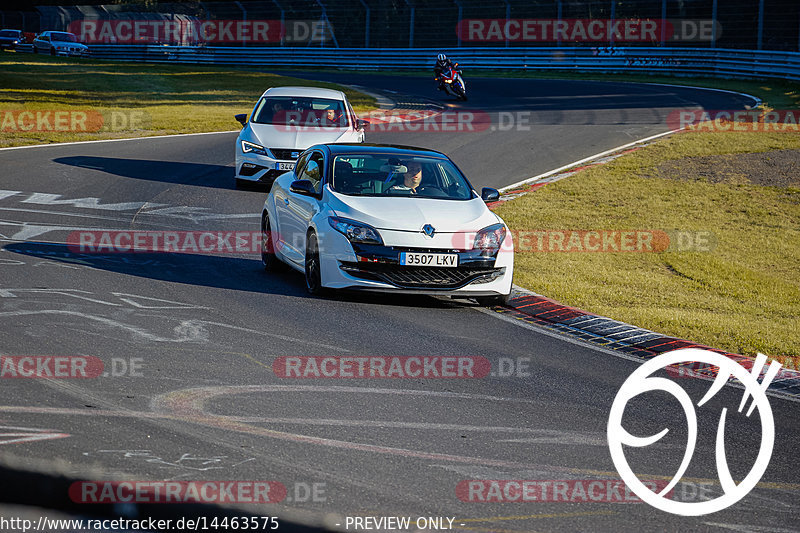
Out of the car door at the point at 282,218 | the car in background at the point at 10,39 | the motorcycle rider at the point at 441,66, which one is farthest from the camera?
the car in background at the point at 10,39

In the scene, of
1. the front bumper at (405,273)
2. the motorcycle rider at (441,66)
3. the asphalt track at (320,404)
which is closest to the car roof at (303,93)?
the asphalt track at (320,404)

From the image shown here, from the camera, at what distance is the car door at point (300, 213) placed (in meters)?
11.1

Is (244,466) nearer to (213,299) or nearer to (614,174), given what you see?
(213,299)

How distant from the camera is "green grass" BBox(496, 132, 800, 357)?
35.3 ft

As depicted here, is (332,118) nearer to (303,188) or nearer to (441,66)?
(303,188)

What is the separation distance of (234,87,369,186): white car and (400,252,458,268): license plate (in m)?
7.65

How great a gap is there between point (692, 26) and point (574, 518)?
3920 cm

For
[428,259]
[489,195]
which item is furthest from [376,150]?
[428,259]

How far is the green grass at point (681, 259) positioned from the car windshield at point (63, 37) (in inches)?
1966

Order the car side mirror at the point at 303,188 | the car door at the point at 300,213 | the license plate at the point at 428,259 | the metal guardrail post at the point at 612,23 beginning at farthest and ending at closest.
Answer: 1. the metal guardrail post at the point at 612,23
2. the car side mirror at the point at 303,188
3. the car door at the point at 300,213
4. the license plate at the point at 428,259

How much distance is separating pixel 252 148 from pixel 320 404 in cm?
1141

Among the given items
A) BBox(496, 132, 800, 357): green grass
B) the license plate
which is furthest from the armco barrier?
the license plate

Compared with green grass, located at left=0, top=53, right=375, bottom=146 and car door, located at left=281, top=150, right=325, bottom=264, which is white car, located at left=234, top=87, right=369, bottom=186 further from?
green grass, located at left=0, top=53, right=375, bottom=146

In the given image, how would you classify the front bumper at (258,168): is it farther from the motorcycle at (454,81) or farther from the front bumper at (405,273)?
the motorcycle at (454,81)
